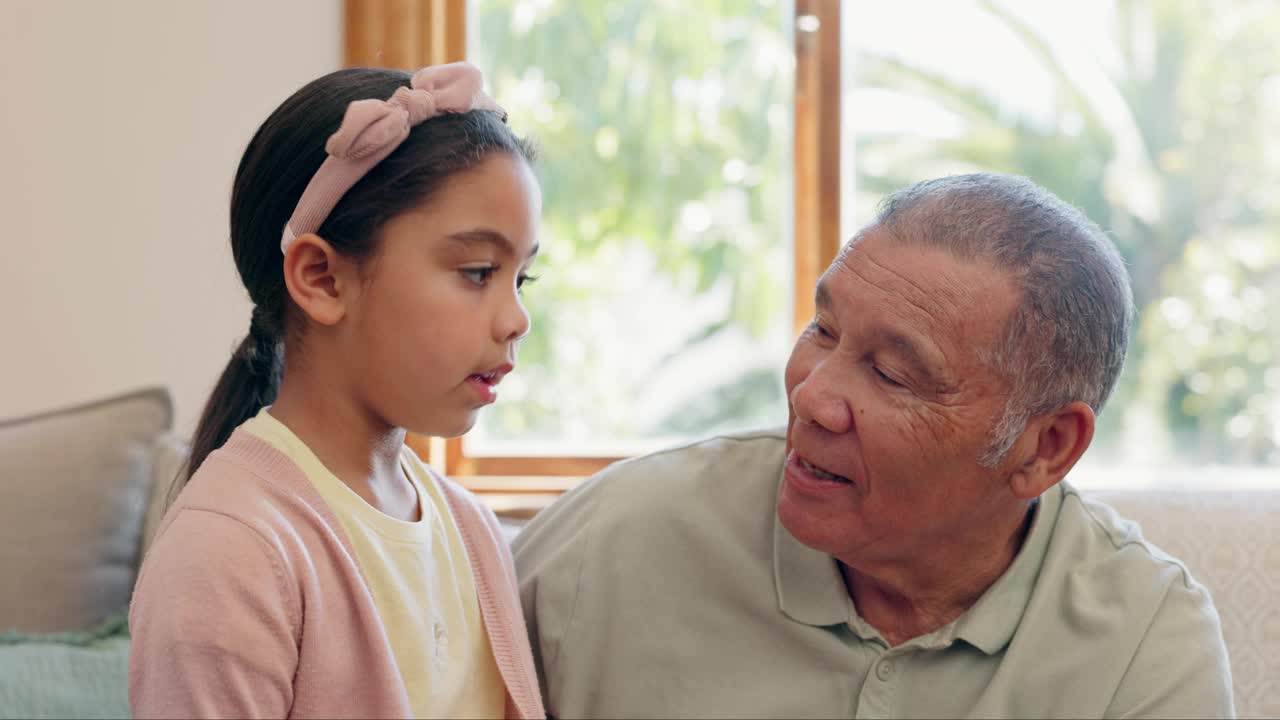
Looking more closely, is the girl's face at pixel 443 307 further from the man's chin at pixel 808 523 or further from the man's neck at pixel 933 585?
the man's neck at pixel 933 585

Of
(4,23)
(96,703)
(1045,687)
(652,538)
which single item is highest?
(4,23)

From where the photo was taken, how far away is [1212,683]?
1.37 meters

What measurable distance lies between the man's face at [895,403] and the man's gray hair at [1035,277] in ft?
0.06

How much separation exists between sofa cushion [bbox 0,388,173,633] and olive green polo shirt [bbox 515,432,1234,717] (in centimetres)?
81

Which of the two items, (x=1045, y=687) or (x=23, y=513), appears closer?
(x=1045, y=687)

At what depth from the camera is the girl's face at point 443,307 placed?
125 centimetres

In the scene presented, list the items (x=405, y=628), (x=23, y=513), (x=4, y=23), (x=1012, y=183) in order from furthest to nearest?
(x=4, y=23) < (x=23, y=513) < (x=1012, y=183) < (x=405, y=628)

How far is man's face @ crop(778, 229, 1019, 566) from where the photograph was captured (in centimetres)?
139

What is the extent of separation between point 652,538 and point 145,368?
4.73 feet

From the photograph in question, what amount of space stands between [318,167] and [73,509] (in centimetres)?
104

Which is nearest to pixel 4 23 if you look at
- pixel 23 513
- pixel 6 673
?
pixel 23 513

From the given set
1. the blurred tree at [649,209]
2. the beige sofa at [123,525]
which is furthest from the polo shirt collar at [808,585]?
the blurred tree at [649,209]

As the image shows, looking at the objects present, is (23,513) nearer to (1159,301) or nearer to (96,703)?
(96,703)

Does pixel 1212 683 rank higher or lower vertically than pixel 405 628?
lower
